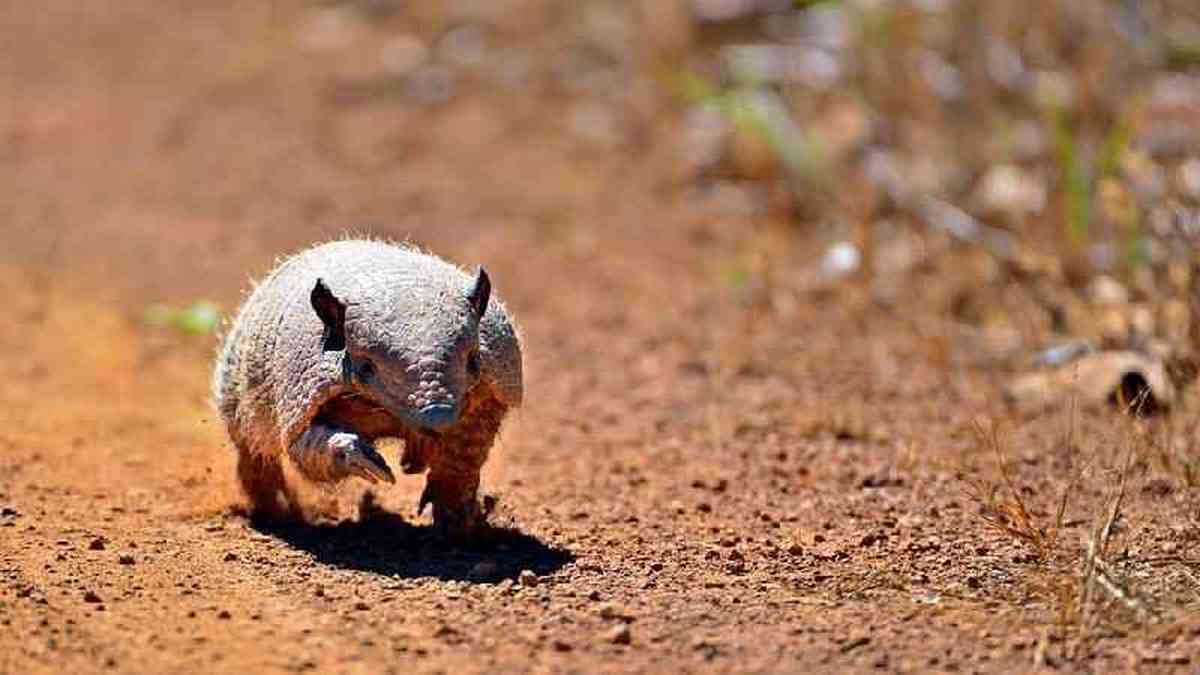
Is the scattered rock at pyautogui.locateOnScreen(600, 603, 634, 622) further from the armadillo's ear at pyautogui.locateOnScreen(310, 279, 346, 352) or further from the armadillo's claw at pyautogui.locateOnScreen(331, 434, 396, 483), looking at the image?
the armadillo's ear at pyautogui.locateOnScreen(310, 279, 346, 352)

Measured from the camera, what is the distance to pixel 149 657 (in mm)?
4410

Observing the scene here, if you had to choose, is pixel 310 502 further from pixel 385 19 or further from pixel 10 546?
pixel 385 19

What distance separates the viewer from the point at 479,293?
526cm

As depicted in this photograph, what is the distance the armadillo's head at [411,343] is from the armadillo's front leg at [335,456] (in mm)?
133

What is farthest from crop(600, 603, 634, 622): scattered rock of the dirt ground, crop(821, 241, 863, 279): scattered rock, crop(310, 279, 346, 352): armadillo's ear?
crop(821, 241, 863, 279): scattered rock

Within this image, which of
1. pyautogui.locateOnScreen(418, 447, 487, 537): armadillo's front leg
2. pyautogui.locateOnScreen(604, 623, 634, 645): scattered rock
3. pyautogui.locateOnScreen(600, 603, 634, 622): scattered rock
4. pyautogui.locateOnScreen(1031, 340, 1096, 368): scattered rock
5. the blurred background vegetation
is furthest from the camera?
the blurred background vegetation

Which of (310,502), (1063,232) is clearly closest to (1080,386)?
(1063,232)

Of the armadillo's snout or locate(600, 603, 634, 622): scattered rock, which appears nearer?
locate(600, 603, 634, 622): scattered rock

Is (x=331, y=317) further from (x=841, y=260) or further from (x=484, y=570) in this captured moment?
(x=841, y=260)

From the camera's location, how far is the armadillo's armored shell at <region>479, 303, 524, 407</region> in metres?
5.22

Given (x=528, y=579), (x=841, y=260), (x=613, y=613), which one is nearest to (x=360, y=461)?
(x=528, y=579)

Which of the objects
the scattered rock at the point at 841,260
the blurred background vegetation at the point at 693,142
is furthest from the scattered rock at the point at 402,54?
the scattered rock at the point at 841,260

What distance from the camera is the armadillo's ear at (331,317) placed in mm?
5168

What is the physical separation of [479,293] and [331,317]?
1.33ft
